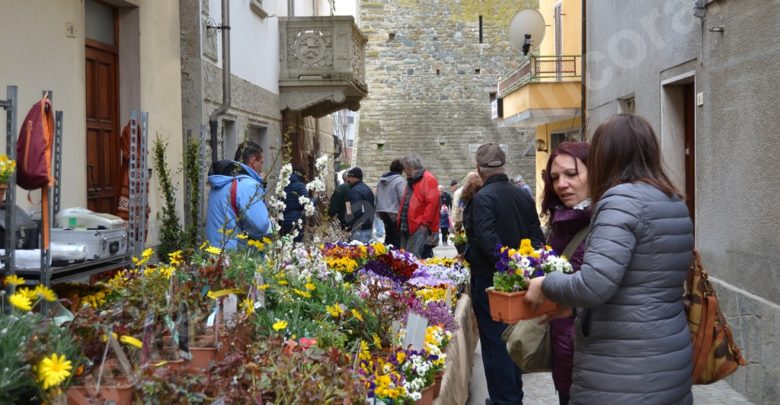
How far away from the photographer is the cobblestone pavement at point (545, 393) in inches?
270

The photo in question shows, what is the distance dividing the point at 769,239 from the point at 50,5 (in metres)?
A: 5.43

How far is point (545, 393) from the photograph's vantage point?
713 cm

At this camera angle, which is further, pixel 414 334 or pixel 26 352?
pixel 414 334

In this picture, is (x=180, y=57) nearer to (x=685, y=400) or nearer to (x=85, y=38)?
(x=85, y=38)

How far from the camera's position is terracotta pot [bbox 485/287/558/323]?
340 centimetres

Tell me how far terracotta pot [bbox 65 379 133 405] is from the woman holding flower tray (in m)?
1.71

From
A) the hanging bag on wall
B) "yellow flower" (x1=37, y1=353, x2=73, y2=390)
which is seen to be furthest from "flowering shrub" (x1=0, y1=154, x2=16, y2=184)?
"yellow flower" (x1=37, y1=353, x2=73, y2=390)

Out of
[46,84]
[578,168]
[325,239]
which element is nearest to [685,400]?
[578,168]

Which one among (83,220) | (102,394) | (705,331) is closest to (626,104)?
(83,220)

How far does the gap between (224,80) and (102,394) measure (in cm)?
789

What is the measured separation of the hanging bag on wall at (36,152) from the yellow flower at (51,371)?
188 centimetres

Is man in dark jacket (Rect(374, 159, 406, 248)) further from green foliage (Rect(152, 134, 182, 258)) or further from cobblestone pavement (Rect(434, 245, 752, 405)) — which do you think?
cobblestone pavement (Rect(434, 245, 752, 405))

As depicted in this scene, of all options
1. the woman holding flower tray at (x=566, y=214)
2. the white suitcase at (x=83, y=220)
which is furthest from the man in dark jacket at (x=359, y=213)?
the woman holding flower tray at (x=566, y=214)

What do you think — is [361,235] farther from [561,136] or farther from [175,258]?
[561,136]
